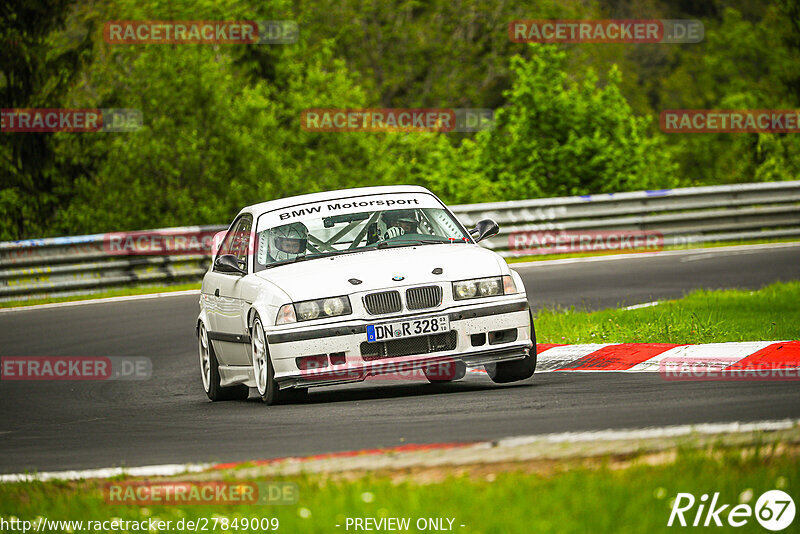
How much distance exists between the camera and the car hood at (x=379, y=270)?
28.9ft

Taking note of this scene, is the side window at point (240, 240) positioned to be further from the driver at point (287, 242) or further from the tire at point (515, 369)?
the tire at point (515, 369)

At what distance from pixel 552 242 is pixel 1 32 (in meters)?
11.5

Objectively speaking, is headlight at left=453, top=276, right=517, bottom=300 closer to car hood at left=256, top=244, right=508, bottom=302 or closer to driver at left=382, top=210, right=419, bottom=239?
car hood at left=256, top=244, right=508, bottom=302

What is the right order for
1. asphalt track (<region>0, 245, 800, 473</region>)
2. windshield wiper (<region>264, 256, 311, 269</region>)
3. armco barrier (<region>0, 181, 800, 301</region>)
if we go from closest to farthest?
asphalt track (<region>0, 245, 800, 473</region>) → windshield wiper (<region>264, 256, 311, 269</region>) → armco barrier (<region>0, 181, 800, 301</region>)

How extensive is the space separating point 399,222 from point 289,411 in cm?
208

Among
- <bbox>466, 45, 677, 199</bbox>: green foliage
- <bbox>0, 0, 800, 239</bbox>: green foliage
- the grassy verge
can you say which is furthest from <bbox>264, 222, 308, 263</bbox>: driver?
<bbox>466, 45, 677, 199</bbox>: green foliage

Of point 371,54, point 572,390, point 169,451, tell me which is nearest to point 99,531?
point 169,451

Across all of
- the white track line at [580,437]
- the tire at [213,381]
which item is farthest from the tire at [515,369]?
Answer: the white track line at [580,437]

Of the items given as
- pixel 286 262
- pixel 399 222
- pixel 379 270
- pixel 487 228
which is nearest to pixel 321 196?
pixel 399 222

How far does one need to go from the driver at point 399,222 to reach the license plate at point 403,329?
1.36 metres

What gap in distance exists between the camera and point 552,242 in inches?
855

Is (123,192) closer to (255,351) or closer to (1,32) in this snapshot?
(1,32)

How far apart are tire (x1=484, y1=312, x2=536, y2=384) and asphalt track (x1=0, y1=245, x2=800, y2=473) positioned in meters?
0.10

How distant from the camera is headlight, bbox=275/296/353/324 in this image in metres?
8.75
